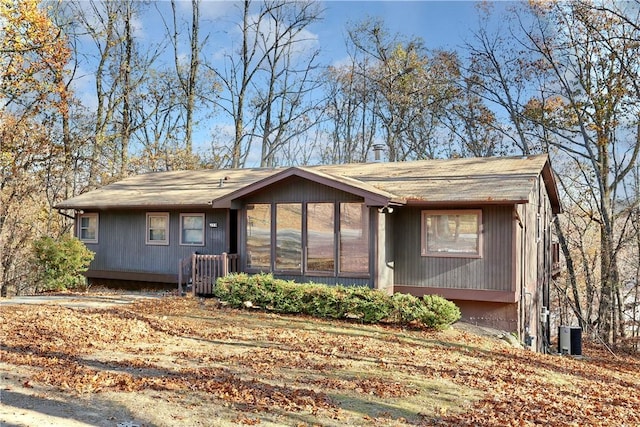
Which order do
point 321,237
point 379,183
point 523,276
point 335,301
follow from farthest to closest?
point 379,183, point 523,276, point 321,237, point 335,301

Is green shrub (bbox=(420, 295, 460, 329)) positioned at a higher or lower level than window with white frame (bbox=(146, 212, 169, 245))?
lower

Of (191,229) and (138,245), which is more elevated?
(191,229)

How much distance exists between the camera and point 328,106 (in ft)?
114

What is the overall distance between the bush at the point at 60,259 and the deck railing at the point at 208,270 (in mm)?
3871

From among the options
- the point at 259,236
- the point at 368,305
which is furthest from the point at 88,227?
the point at 368,305

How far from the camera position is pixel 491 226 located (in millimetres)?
12258

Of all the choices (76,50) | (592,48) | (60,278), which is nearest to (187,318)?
(60,278)

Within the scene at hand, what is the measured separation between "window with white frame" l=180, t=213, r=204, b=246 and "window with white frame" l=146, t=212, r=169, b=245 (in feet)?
1.90

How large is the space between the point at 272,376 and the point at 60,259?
1119 centimetres

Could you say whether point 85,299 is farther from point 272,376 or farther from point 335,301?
point 272,376

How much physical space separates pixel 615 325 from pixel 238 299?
15921mm

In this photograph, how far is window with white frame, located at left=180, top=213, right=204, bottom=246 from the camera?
1597 cm

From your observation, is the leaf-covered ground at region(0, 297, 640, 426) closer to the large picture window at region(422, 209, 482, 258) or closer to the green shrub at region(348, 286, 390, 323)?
the green shrub at region(348, 286, 390, 323)

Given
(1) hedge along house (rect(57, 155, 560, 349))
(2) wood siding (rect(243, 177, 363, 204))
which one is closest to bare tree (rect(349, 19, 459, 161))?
(1) hedge along house (rect(57, 155, 560, 349))
